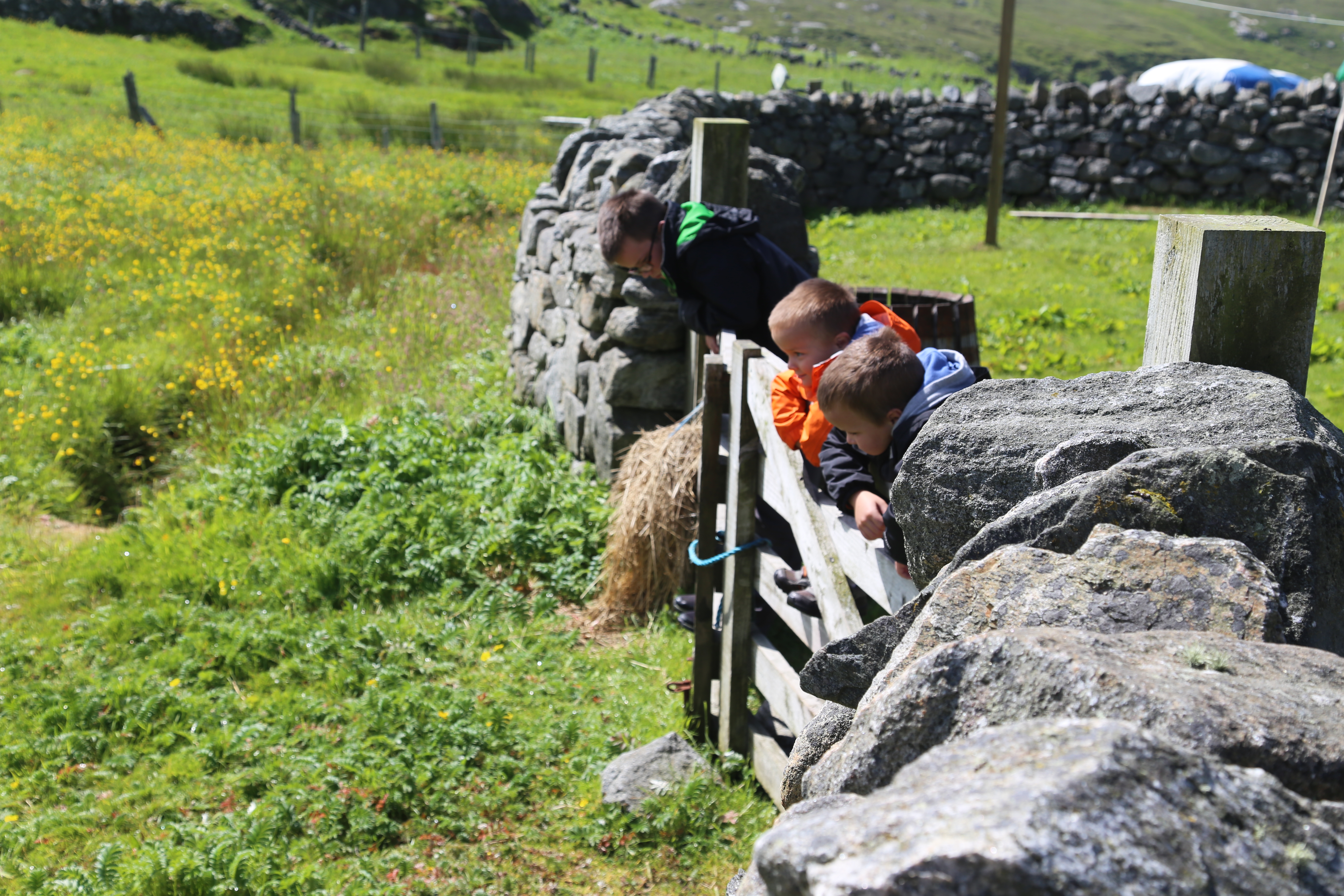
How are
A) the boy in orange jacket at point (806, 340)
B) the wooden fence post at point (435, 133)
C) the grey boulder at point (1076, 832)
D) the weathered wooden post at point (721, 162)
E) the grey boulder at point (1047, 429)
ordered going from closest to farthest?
the grey boulder at point (1076, 832), the grey boulder at point (1047, 429), the boy in orange jacket at point (806, 340), the weathered wooden post at point (721, 162), the wooden fence post at point (435, 133)

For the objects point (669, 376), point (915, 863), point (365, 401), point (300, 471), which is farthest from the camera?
point (365, 401)

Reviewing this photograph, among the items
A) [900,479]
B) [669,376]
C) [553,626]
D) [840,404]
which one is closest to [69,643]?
[553,626]

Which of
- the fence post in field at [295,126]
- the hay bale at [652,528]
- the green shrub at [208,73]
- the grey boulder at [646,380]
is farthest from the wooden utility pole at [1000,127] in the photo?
the green shrub at [208,73]

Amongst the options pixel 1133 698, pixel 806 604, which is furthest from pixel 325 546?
pixel 1133 698

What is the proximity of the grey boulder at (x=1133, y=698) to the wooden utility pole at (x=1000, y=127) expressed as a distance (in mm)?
10301

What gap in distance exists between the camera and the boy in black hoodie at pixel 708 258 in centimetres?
402

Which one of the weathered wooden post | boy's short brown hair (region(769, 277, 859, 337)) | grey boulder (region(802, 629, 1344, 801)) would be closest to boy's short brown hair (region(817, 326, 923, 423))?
boy's short brown hair (region(769, 277, 859, 337))

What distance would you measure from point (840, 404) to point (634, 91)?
32.4 m

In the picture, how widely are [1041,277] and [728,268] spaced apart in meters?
6.57

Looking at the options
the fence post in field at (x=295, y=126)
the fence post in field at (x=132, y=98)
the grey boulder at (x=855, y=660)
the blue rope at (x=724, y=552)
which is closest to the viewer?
the grey boulder at (x=855, y=660)

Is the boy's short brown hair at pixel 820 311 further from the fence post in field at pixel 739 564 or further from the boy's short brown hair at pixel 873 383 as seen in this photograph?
the boy's short brown hair at pixel 873 383

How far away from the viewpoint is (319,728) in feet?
13.3

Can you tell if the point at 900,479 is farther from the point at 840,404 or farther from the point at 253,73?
the point at 253,73

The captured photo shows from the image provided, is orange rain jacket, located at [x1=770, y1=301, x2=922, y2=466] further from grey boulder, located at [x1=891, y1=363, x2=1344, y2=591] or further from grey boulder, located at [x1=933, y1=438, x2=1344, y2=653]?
grey boulder, located at [x1=933, y1=438, x2=1344, y2=653]
